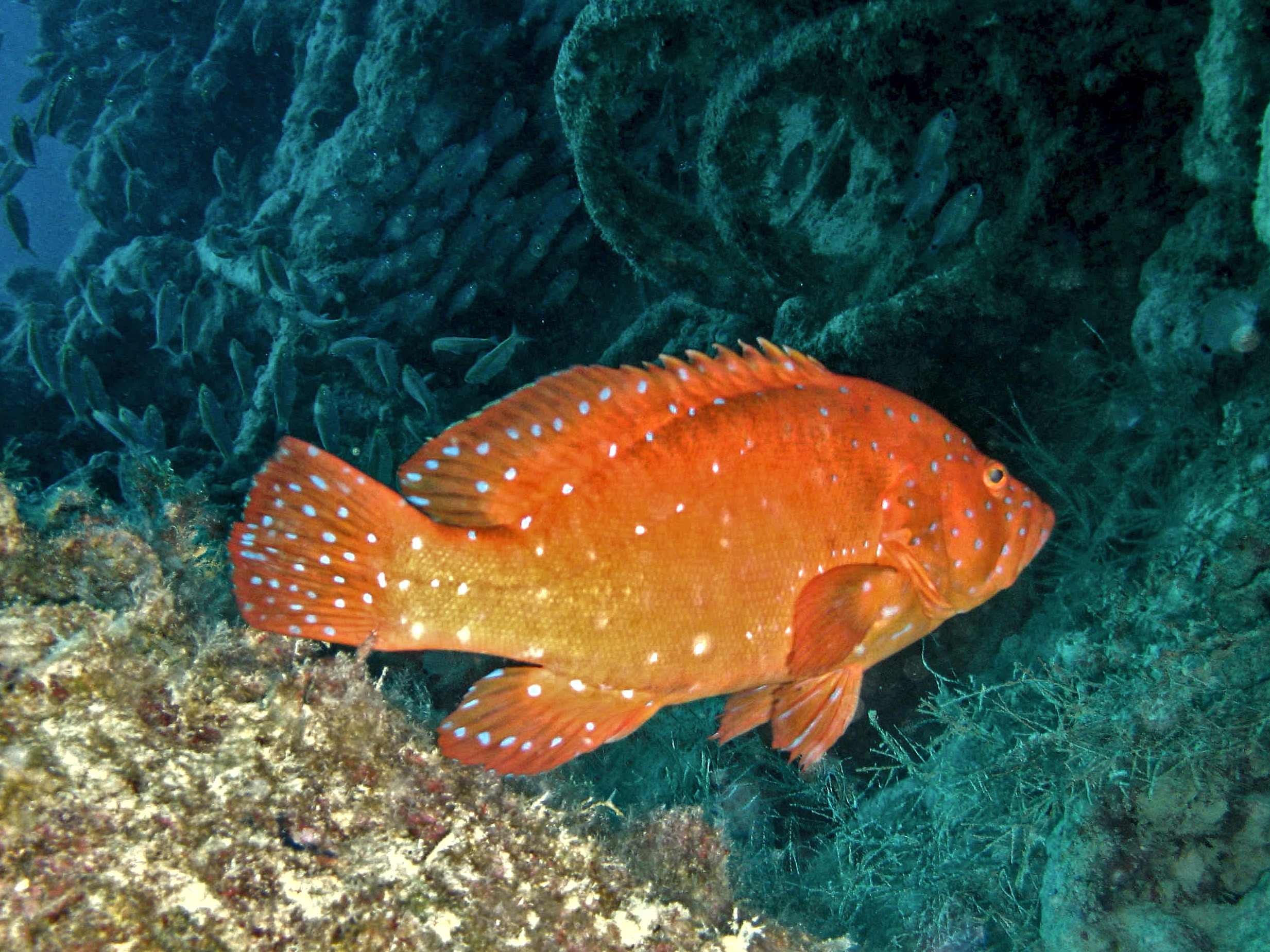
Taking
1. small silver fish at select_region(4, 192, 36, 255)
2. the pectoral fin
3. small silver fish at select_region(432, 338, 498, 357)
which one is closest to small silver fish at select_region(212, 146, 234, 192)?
small silver fish at select_region(4, 192, 36, 255)

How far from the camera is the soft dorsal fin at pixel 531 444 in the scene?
8.30ft

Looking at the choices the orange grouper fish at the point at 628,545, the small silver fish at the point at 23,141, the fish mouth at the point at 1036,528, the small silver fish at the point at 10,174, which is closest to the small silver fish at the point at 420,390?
the orange grouper fish at the point at 628,545

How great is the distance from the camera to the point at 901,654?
425 cm

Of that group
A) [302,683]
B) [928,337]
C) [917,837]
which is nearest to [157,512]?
[302,683]

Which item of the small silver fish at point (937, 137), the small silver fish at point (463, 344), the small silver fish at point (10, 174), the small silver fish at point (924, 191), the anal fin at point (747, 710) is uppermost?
the small silver fish at point (10, 174)

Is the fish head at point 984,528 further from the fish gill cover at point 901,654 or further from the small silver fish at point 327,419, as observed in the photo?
the small silver fish at point 327,419

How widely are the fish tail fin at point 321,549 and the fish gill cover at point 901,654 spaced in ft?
0.61

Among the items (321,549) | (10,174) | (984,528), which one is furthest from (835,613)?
(10,174)

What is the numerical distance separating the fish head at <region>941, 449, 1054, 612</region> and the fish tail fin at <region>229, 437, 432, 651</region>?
215 centimetres

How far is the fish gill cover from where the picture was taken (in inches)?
75.8

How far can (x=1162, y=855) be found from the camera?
2.76 metres

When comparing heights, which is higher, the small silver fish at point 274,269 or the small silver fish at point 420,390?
the small silver fish at point 274,269

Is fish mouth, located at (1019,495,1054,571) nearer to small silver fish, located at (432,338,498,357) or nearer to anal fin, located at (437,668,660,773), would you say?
anal fin, located at (437,668,660,773)

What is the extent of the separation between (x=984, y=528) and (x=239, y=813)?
286cm
